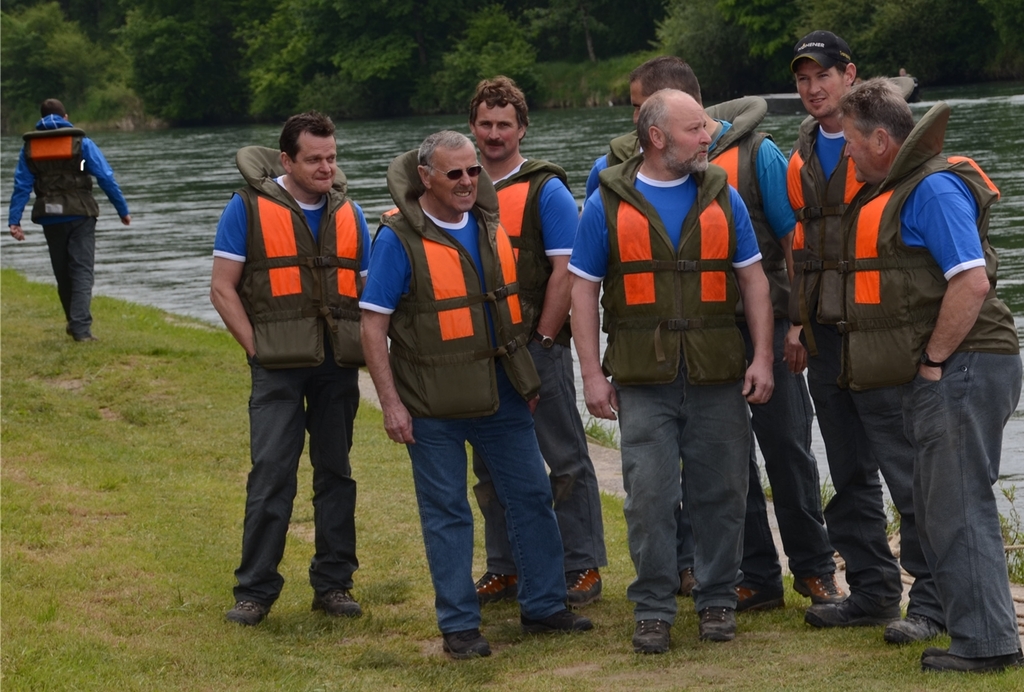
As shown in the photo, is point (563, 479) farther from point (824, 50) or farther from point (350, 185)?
point (350, 185)

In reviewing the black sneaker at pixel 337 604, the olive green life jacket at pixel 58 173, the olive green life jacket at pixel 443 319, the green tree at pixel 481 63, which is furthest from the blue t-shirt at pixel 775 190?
the green tree at pixel 481 63

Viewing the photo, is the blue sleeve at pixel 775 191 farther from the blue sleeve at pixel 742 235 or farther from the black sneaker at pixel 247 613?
the black sneaker at pixel 247 613

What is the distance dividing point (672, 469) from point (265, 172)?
2.28m

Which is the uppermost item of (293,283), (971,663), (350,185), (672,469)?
(293,283)

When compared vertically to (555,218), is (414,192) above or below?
above

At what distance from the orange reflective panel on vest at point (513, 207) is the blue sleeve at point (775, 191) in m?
1.05

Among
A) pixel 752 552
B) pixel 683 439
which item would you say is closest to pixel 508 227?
pixel 683 439

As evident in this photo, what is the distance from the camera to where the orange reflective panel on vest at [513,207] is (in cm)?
639

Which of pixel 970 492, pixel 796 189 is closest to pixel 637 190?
pixel 796 189

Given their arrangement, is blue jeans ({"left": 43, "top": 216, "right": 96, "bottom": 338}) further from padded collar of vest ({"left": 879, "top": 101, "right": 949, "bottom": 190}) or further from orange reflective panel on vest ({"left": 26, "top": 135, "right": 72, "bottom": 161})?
padded collar of vest ({"left": 879, "top": 101, "right": 949, "bottom": 190})

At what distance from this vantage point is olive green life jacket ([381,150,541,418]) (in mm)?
5738

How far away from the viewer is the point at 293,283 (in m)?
6.33

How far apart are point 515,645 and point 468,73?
6637 centimetres

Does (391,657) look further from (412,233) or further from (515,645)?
(412,233)
